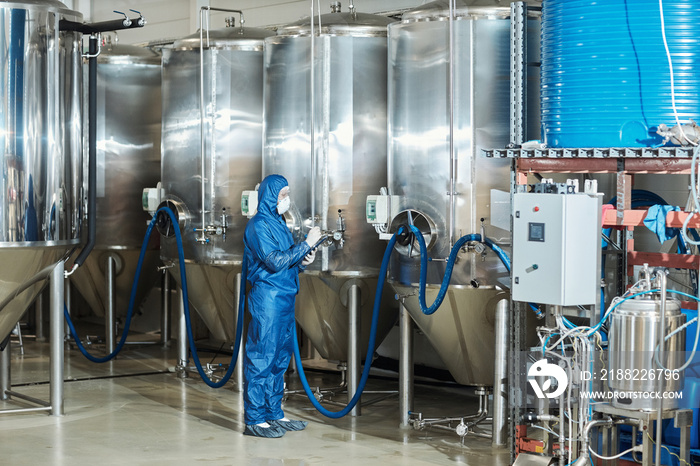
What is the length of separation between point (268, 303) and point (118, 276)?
128 inches

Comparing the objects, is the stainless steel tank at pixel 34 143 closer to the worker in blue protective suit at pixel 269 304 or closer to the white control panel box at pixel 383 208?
the worker in blue protective suit at pixel 269 304

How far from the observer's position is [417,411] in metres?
6.36

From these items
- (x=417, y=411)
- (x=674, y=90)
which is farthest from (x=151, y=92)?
(x=674, y=90)

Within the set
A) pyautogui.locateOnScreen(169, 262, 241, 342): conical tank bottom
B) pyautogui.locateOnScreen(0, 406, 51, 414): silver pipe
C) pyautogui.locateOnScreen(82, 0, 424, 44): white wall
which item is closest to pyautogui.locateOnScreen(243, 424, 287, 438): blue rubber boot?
pyautogui.locateOnScreen(0, 406, 51, 414): silver pipe

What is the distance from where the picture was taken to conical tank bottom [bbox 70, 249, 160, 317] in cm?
845

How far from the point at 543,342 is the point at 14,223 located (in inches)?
120

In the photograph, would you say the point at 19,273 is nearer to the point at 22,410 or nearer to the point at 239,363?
the point at 22,410

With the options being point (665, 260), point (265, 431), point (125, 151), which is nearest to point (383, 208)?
point (265, 431)

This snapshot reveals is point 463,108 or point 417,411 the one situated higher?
point 463,108

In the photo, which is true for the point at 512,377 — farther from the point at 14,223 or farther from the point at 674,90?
the point at 14,223

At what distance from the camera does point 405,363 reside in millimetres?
5820

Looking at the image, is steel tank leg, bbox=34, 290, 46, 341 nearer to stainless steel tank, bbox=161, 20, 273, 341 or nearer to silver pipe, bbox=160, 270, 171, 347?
silver pipe, bbox=160, 270, 171, 347

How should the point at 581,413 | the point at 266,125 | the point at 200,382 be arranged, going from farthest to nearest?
the point at 200,382 → the point at 266,125 → the point at 581,413

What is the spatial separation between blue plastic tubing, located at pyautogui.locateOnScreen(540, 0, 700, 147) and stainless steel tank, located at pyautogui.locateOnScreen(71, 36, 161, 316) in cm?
468
